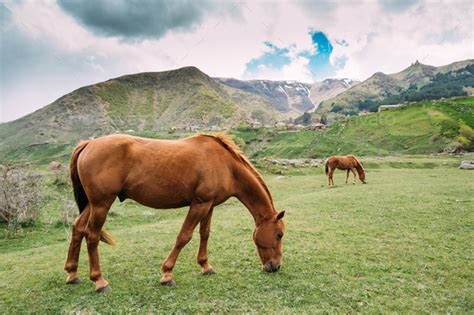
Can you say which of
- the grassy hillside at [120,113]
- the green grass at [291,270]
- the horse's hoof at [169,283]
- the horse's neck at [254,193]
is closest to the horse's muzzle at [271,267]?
the green grass at [291,270]

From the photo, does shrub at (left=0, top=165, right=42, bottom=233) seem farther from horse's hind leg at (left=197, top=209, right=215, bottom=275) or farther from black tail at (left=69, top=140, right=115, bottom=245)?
horse's hind leg at (left=197, top=209, right=215, bottom=275)

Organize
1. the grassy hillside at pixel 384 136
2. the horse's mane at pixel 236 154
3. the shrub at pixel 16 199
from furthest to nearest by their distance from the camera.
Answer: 1. the grassy hillside at pixel 384 136
2. the shrub at pixel 16 199
3. the horse's mane at pixel 236 154

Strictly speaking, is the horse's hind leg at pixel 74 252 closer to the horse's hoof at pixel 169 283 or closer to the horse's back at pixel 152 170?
the horse's back at pixel 152 170

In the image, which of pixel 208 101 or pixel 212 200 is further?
pixel 208 101

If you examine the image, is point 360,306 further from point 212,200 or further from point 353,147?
point 353,147

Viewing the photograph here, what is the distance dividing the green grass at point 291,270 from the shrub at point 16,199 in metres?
1.06

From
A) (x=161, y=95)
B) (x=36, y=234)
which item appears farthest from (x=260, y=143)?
(x=161, y=95)

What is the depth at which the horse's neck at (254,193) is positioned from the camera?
5.76m

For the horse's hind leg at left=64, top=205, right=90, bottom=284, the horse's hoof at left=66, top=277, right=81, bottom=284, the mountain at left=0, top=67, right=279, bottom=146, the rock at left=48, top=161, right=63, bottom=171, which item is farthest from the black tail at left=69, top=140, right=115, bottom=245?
the mountain at left=0, top=67, right=279, bottom=146

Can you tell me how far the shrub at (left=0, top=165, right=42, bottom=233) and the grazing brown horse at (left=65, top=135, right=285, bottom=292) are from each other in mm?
7844

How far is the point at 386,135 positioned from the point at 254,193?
186ft

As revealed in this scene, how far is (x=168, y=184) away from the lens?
5.25m

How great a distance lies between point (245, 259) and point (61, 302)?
358 centimetres

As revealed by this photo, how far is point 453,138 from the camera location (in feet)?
144
